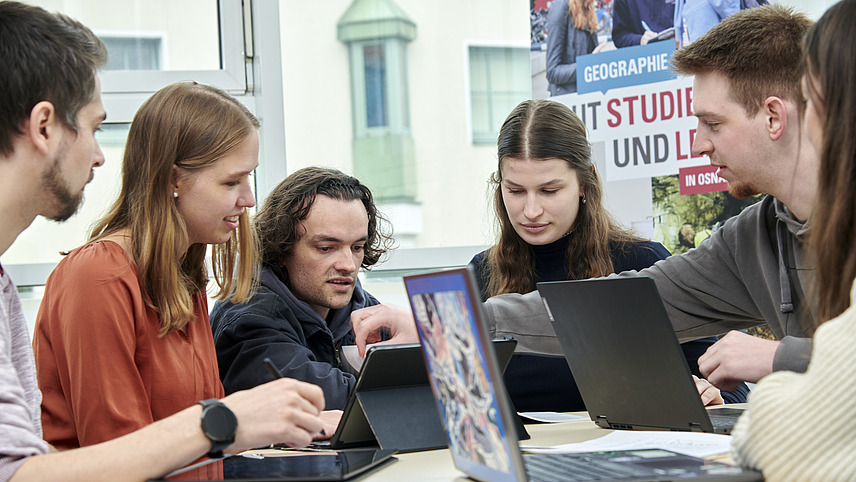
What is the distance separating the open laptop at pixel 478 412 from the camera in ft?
3.01

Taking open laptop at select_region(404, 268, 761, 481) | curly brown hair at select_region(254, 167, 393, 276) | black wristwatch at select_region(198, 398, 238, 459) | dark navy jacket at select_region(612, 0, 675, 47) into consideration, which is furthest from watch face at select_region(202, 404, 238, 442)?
dark navy jacket at select_region(612, 0, 675, 47)

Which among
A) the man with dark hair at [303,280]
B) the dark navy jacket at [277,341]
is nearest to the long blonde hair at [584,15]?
the man with dark hair at [303,280]

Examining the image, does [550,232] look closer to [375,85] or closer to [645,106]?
[645,106]

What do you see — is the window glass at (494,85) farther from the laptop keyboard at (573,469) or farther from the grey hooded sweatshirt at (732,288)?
the laptop keyboard at (573,469)

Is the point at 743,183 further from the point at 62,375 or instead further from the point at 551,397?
the point at 62,375

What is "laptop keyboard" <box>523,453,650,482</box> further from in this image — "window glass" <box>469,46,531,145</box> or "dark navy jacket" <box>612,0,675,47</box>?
"window glass" <box>469,46,531,145</box>

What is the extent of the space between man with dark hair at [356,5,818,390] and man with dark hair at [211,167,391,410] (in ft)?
1.01

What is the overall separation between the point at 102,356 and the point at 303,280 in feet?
2.54

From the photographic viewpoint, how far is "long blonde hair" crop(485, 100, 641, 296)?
92.5 inches

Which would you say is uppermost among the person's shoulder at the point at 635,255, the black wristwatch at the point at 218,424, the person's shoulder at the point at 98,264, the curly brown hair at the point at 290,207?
the curly brown hair at the point at 290,207

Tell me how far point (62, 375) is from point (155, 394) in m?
0.18

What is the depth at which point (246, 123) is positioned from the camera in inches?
72.9

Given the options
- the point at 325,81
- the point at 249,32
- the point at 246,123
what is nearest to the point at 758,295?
the point at 246,123

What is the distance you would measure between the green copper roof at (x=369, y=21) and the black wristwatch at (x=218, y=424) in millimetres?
2438
